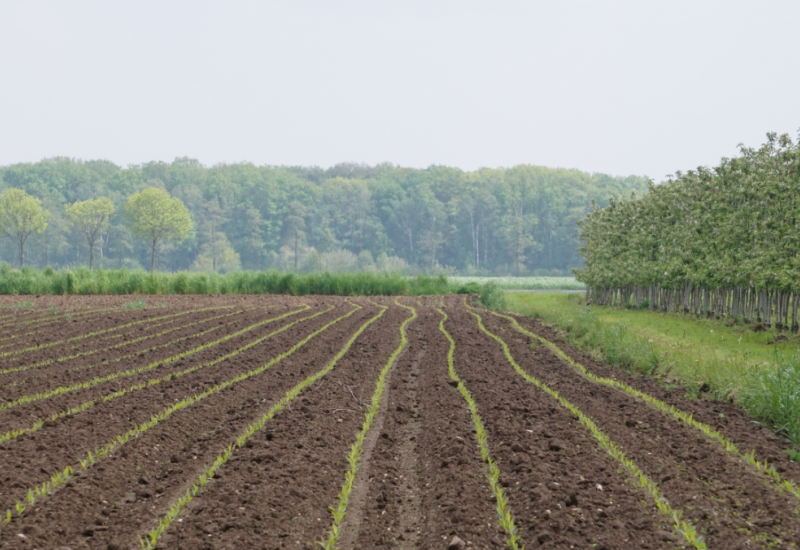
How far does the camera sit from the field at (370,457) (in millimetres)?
5027

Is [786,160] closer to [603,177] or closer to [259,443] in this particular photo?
[259,443]

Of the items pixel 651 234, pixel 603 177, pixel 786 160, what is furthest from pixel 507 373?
pixel 603 177

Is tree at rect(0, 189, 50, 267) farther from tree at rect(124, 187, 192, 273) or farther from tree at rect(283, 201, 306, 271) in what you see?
tree at rect(283, 201, 306, 271)

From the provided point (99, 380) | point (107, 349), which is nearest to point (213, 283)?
point (107, 349)

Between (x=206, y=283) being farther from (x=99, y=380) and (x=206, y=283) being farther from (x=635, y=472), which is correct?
(x=635, y=472)

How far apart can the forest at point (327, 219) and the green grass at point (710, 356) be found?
67.5 meters

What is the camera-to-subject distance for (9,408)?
8.44 metres

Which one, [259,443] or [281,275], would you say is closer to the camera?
[259,443]

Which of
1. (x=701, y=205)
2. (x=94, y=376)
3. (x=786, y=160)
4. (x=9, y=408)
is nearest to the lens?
(x=9, y=408)

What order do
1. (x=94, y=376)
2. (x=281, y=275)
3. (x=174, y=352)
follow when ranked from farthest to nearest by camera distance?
1. (x=281, y=275)
2. (x=174, y=352)
3. (x=94, y=376)

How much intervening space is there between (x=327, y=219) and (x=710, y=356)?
3356 inches

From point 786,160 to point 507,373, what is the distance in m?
11.9

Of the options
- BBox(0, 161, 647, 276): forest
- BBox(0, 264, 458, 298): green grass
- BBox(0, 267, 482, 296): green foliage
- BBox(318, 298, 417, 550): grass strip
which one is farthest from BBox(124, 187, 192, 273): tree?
BBox(318, 298, 417, 550): grass strip

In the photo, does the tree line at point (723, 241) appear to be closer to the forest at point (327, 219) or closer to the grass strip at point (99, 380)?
the grass strip at point (99, 380)
